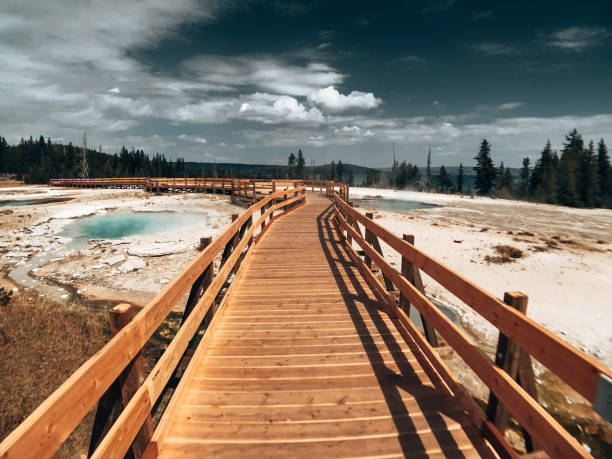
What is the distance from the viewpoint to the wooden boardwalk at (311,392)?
2.67 metres

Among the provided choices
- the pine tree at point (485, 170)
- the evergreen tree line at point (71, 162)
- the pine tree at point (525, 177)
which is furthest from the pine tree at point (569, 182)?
the evergreen tree line at point (71, 162)

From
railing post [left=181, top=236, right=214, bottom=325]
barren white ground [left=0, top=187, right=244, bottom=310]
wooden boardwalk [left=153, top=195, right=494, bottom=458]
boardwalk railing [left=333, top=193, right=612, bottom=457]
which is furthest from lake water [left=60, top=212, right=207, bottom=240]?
boardwalk railing [left=333, top=193, right=612, bottom=457]

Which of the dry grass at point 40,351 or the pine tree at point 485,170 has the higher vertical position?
the pine tree at point 485,170

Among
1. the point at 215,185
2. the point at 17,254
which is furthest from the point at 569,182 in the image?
the point at 17,254

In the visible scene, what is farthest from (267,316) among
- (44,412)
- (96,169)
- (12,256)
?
(96,169)

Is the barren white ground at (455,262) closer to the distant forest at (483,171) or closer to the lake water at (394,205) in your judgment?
the lake water at (394,205)

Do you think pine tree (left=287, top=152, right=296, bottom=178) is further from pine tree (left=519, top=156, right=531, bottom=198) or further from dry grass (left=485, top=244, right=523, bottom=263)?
dry grass (left=485, top=244, right=523, bottom=263)

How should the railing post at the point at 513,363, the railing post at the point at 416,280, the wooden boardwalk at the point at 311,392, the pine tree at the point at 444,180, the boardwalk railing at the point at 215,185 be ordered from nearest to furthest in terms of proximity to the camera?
the railing post at the point at 513,363 → the wooden boardwalk at the point at 311,392 → the railing post at the point at 416,280 → the boardwalk railing at the point at 215,185 → the pine tree at the point at 444,180

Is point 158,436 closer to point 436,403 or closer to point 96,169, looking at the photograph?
point 436,403

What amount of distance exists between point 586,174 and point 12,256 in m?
76.6

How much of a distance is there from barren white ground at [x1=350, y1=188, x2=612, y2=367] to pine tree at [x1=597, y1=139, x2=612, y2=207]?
42716mm

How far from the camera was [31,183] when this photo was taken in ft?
237

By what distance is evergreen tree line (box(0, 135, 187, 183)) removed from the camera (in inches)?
3661

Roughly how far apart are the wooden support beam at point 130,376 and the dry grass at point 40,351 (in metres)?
4.54
